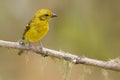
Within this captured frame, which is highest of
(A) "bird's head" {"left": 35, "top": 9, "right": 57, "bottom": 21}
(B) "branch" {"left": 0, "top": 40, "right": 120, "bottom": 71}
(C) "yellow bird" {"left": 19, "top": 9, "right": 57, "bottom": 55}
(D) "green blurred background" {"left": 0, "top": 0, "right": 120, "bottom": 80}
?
(D) "green blurred background" {"left": 0, "top": 0, "right": 120, "bottom": 80}

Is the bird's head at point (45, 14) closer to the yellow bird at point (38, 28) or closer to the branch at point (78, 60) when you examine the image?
the yellow bird at point (38, 28)

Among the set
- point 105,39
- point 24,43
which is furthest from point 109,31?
point 24,43

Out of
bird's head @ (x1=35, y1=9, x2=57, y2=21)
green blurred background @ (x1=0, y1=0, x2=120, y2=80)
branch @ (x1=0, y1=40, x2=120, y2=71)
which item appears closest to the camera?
branch @ (x1=0, y1=40, x2=120, y2=71)

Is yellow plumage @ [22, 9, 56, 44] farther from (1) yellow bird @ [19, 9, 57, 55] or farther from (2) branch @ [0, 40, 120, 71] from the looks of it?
(2) branch @ [0, 40, 120, 71]

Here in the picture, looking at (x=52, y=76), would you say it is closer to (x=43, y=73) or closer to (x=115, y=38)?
(x=43, y=73)

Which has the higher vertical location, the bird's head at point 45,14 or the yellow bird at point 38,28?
the bird's head at point 45,14

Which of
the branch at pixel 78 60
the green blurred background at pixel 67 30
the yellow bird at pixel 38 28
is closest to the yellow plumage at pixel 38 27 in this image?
the yellow bird at pixel 38 28

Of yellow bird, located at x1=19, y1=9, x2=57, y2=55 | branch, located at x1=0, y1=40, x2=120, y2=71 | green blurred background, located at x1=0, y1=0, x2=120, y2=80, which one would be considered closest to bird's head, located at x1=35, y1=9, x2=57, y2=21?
yellow bird, located at x1=19, y1=9, x2=57, y2=55
